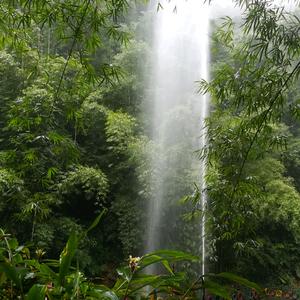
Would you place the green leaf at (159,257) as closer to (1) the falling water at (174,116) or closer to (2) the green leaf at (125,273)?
(2) the green leaf at (125,273)

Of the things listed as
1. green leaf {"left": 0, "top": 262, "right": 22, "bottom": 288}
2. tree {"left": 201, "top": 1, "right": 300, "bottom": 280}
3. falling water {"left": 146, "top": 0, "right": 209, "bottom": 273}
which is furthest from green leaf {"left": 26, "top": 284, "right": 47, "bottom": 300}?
falling water {"left": 146, "top": 0, "right": 209, "bottom": 273}

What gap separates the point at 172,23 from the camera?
26.3ft

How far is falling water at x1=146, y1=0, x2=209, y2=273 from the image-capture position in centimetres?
581

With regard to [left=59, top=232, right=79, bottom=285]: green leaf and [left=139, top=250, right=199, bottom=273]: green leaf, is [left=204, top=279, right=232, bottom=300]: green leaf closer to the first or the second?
[left=139, top=250, right=199, bottom=273]: green leaf

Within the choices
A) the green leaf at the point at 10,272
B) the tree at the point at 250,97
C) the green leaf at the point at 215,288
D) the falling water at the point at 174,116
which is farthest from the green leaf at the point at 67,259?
the falling water at the point at 174,116

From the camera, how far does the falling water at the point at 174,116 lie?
5.81 metres

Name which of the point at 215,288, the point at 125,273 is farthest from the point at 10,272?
the point at 215,288

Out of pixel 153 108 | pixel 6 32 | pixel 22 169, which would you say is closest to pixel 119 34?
pixel 6 32

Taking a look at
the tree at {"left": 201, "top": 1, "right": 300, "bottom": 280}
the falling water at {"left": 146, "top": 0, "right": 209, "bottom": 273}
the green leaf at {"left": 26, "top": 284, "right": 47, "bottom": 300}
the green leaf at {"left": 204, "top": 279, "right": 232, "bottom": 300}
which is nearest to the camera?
the green leaf at {"left": 26, "top": 284, "right": 47, "bottom": 300}

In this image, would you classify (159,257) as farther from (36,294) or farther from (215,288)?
(36,294)

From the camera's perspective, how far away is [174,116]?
20.3 ft

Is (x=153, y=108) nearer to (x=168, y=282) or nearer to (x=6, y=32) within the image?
(x=6, y=32)

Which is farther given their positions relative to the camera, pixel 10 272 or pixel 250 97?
pixel 250 97

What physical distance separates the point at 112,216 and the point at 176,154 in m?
1.61
